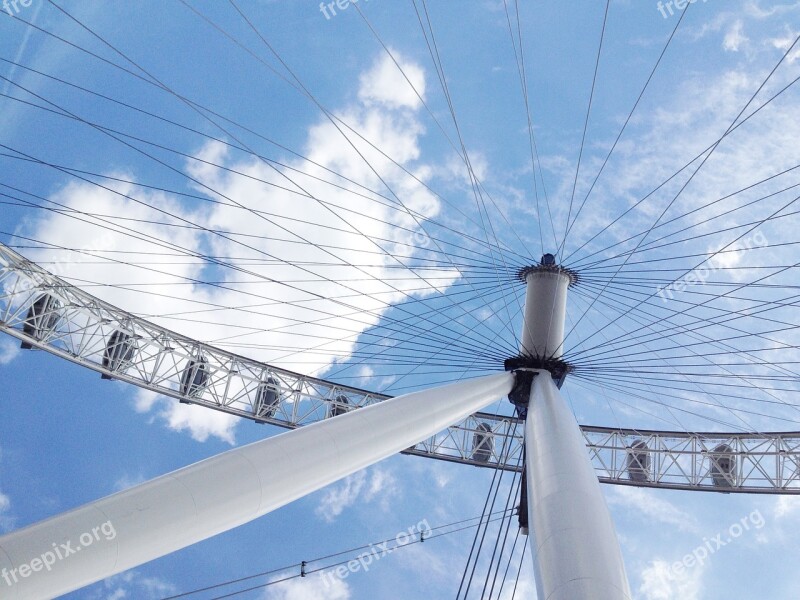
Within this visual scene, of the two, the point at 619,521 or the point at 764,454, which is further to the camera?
the point at 619,521

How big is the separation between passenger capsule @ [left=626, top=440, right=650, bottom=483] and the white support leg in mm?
16929

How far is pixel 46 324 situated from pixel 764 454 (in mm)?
23425

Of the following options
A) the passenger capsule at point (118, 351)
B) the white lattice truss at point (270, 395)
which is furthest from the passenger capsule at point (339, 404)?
the passenger capsule at point (118, 351)

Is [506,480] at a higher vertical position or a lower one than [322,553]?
higher

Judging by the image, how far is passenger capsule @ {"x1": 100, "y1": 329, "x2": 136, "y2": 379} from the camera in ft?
81.5

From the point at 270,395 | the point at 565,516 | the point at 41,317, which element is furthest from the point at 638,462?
the point at 41,317

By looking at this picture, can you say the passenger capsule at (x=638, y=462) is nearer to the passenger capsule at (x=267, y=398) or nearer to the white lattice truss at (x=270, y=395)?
the white lattice truss at (x=270, y=395)

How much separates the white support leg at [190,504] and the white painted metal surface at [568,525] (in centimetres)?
→ 229

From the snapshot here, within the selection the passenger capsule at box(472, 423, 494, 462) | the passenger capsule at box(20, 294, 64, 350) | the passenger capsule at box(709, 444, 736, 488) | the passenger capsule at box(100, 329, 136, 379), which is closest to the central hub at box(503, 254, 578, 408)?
the passenger capsule at box(472, 423, 494, 462)

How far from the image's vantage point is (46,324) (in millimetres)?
23516

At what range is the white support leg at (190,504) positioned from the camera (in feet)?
21.2

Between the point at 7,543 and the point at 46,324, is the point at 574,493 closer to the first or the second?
the point at 7,543

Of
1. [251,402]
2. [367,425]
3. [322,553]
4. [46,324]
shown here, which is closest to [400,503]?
[322,553]

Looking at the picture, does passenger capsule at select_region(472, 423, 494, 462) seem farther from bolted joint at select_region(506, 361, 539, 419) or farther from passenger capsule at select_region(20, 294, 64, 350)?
passenger capsule at select_region(20, 294, 64, 350)
